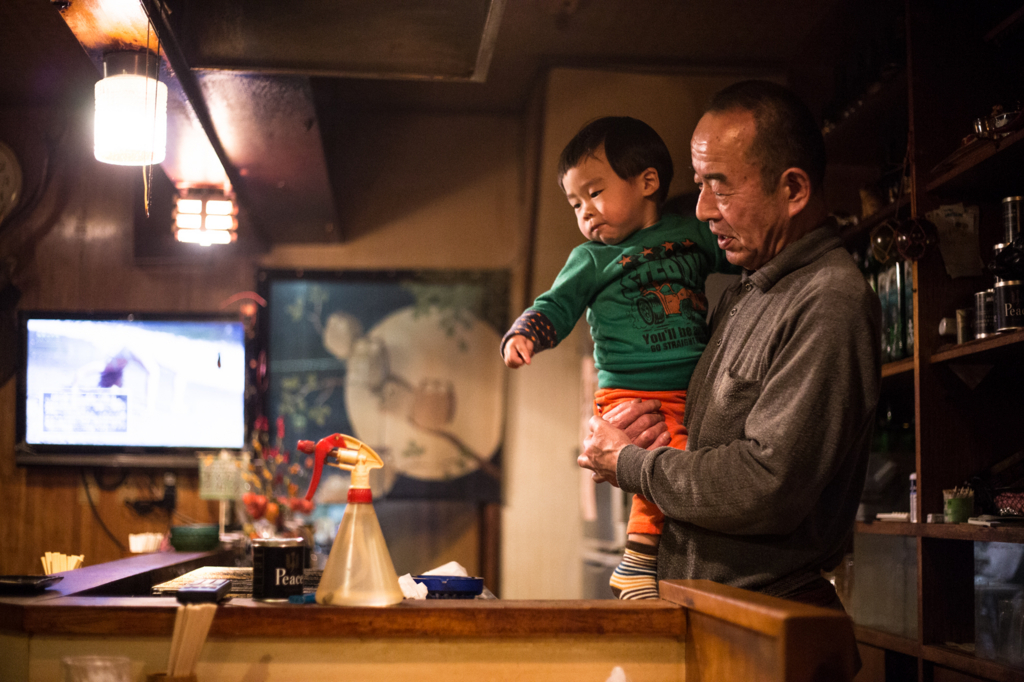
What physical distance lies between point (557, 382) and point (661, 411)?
171cm

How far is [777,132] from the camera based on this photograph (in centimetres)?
124

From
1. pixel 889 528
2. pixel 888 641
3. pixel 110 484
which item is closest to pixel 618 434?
pixel 889 528

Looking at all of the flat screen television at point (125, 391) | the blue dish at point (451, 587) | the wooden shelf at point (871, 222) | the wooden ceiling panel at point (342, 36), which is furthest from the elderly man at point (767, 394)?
the flat screen television at point (125, 391)

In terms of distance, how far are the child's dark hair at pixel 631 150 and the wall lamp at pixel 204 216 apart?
2.45 metres

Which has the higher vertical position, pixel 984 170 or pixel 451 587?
pixel 984 170

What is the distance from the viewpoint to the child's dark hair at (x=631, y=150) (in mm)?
1423

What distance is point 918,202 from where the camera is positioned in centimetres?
217

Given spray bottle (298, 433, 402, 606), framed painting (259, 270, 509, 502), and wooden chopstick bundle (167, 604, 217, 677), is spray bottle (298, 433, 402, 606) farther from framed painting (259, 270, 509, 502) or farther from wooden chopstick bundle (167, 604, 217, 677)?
framed painting (259, 270, 509, 502)

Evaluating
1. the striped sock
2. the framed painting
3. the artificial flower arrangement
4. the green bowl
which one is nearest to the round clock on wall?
the framed painting

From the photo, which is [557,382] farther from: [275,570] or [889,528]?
[275,570]

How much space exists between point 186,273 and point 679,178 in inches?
133

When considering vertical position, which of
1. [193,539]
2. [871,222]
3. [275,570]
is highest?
[871,222]

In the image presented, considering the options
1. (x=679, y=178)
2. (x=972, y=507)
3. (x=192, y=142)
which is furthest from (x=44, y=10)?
(x=972, y=507)

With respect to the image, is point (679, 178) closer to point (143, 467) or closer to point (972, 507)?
point (972, 507)
